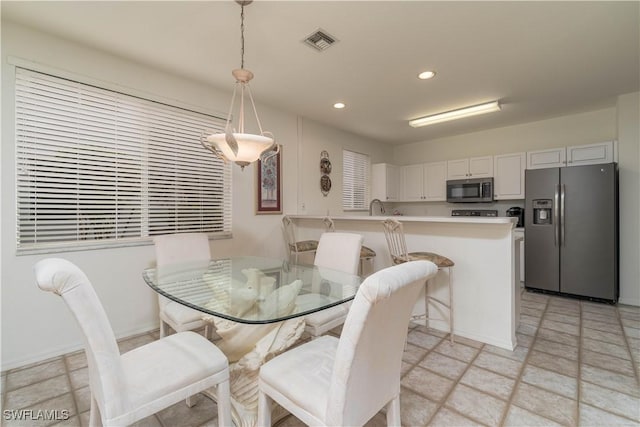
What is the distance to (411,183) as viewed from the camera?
5.62 meters

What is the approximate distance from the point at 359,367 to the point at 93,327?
3.05 ft

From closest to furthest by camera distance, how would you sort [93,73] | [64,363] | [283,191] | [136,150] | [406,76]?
[64,363] → [93,73] → [136,150] → [406,76] → [283,191]

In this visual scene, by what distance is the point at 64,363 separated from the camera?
7.14 feet

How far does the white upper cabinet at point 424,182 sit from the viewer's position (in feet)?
17.1

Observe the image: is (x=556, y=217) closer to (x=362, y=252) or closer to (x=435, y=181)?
(x=435, y=181)

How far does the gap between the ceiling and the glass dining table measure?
1.80 metres

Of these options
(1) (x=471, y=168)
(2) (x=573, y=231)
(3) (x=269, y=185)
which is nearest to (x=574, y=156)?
(2) (x=573, y=231)

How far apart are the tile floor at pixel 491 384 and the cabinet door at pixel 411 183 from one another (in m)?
3.16

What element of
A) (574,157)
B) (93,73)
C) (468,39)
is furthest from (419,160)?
(93,73)

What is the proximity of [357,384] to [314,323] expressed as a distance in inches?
32.0

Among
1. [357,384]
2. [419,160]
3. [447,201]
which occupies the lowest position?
[357,384]

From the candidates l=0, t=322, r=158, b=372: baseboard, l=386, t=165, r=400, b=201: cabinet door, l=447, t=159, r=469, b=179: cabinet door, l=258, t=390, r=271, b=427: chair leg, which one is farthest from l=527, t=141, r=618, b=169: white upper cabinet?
l=0, t=322, r=158, b=372: baseboard

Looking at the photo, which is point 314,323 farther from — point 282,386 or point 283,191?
point 283,191

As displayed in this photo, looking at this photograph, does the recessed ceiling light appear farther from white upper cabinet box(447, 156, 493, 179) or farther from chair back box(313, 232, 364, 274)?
white upper cabinet box(447, 156, 493, 179)
